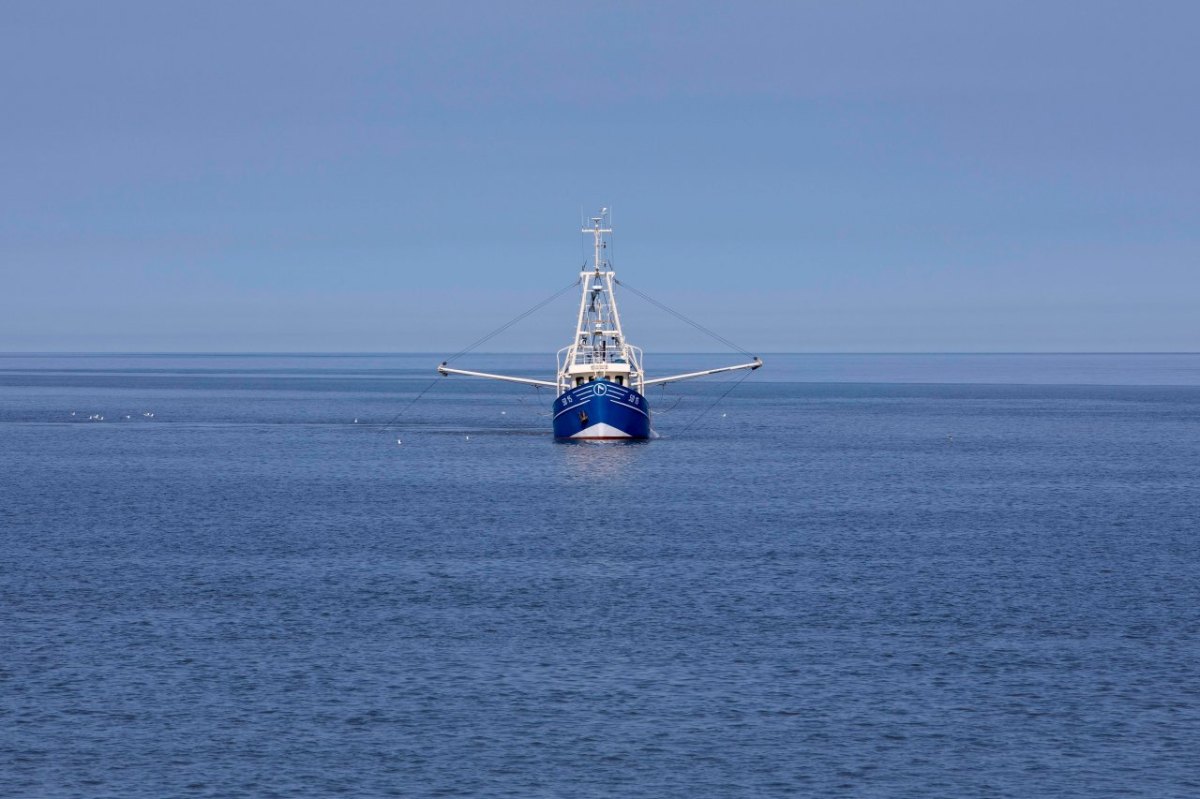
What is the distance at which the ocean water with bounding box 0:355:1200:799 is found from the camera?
38.3 m

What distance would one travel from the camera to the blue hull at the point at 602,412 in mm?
133125

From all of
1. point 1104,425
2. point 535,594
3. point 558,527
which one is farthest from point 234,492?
point 1104,425

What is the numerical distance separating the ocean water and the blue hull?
26188 mm

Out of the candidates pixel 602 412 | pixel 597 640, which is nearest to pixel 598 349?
pixel 602 412

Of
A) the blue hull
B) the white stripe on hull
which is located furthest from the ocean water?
the white stripe on hull

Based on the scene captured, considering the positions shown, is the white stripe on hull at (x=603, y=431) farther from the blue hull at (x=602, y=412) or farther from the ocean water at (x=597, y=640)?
the ocean water at (x=597, y=640)

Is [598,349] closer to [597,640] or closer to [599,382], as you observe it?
[599,382]

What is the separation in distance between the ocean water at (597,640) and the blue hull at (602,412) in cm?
2619

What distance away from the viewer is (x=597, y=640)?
52.0 m

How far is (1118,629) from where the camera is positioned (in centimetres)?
5397

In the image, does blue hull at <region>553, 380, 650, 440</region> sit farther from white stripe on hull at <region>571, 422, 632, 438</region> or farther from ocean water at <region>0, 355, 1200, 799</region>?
ocean water at <region>0, 355, 1200, 799</region>

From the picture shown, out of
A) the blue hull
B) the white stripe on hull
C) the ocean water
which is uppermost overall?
the blue hull

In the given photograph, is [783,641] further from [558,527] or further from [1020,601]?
[558,527]

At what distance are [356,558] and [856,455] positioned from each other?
245ft
